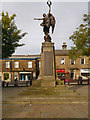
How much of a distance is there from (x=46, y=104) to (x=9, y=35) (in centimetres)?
1504

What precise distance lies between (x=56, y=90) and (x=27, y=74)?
28498 mm

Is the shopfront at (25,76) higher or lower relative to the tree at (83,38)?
lower

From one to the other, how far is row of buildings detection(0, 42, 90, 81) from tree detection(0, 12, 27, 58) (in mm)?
15718

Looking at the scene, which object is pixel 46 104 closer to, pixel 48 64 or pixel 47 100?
pixel 47 100

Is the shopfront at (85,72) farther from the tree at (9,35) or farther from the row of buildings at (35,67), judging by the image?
the tree at (9,35)

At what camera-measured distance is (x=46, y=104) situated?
8.13 meters

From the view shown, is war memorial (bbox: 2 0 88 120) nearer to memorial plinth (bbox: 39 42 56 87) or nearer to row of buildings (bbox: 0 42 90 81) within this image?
memorial plinth (bbox: 39 42 56 87)

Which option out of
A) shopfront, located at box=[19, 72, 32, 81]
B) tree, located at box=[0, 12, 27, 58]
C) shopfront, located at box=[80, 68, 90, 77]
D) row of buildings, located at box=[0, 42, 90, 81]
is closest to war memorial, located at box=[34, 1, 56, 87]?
tree, located at box=[0, 12, 27, 58]

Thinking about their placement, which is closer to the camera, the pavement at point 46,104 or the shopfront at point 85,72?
the pavement at point 46,104

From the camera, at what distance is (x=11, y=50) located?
21.0m

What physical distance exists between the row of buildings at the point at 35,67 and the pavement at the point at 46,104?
25.8m

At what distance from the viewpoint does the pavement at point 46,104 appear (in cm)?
622

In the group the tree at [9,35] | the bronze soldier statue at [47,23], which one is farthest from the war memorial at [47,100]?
the tree at [9,35]

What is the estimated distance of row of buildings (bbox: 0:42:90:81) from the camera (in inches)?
1387
